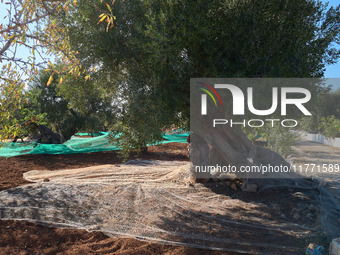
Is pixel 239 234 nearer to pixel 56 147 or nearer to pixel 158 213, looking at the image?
pixel 158 213

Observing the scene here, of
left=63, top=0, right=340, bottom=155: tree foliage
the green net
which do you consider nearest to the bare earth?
left=63, top=0, right=340, bottom=155: tree foliage

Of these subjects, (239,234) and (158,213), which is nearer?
(239,234)

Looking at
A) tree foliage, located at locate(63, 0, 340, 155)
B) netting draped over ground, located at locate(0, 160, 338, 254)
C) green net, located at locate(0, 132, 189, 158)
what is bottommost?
netting draped over ground, located at locate(0, 160, 338, 254)

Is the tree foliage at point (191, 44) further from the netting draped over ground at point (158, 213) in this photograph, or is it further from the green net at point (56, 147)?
the green net at point (56, 147)

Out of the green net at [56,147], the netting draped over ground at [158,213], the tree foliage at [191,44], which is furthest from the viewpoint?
the green net at [56,147]

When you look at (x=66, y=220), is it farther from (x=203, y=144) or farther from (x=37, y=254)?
(x=203, y=144)

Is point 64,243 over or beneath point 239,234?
beneath

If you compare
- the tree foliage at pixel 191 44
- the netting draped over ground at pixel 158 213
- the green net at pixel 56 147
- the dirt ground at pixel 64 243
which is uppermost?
the tree foliage at pixel 191 44

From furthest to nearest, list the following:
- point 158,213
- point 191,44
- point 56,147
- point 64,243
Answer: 1. point 56,147
2. point 191,44
3. point 158,213
4. point 64,243

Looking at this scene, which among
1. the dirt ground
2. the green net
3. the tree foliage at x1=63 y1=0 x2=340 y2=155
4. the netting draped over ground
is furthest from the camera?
the green net

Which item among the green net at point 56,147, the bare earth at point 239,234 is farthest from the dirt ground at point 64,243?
the green net at point 56,147

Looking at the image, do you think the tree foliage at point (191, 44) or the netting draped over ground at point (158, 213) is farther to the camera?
the tree foliage at point (191, 44)

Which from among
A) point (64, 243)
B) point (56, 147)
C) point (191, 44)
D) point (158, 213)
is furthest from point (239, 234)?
point (56, 147)

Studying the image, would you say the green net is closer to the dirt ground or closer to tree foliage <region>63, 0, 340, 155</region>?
tree foliage <region>63, 0, 340, 155</region>
